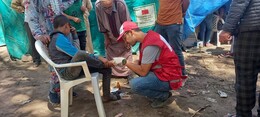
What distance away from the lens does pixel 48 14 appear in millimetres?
3924

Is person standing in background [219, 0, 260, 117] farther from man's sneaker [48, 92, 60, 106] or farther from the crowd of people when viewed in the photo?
man's sneaker [48, 92, 60, 106]

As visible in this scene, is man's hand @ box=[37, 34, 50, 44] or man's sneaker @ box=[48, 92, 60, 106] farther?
man's sneaker @ box=[48, 92, 60, 106]

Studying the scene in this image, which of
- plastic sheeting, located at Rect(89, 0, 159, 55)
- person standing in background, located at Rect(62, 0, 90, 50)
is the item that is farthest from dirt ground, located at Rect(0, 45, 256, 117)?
plastic sheeting, located at Rect(89, 0, 159, 55)

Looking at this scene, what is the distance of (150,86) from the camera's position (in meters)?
3.38

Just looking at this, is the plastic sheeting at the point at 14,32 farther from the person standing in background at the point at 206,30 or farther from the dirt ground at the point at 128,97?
the person standing in background at the point at 206,30

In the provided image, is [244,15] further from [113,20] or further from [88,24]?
[88,24]

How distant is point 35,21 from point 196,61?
10.9 feet

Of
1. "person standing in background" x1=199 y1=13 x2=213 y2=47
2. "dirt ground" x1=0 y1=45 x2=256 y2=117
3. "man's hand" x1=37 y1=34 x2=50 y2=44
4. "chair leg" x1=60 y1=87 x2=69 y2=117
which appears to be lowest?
"dirt ground" x1=0 y1=45 x2=256 y2=117

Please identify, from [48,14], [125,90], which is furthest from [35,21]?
[125,90]

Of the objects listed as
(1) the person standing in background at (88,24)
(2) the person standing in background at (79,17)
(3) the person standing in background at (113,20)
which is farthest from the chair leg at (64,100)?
(1) the person standing in background at (88,24)

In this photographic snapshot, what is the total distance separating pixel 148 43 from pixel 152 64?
29cm

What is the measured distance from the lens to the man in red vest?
321cm

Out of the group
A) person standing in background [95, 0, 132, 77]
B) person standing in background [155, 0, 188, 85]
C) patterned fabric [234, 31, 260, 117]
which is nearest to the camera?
patterned fabric [234, 31, 260, 117]

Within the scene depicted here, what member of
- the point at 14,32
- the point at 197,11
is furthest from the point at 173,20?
the point at 14,32
